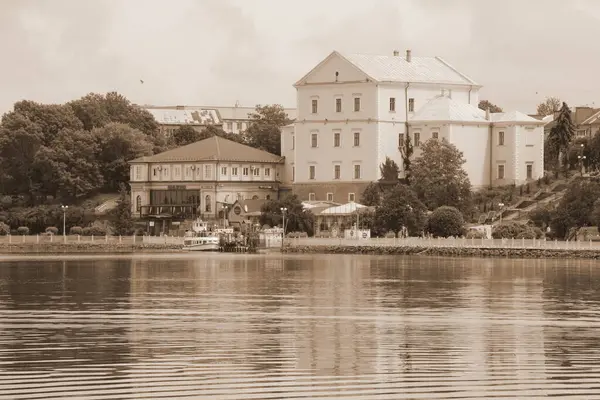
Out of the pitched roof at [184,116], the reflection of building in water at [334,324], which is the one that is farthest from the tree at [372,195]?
the pitched roof at [184,116]

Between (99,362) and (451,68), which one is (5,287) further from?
(451,68)

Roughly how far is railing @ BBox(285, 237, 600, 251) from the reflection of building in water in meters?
16.8

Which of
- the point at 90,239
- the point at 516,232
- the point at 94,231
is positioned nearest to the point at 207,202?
the point at 94,231

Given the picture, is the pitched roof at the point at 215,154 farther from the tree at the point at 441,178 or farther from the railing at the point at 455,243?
the railing at the point at 455,243

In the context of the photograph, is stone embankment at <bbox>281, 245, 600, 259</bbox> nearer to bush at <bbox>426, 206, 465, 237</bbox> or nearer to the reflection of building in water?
bush at <bbox>426, 206, 465, 237</bbox>

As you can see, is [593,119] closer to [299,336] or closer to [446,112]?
[446,112]

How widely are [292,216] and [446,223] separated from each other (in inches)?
426

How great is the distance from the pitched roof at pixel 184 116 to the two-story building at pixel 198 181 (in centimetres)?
4865

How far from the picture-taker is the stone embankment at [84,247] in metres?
86.6

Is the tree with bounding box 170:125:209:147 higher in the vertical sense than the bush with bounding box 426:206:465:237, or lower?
higher

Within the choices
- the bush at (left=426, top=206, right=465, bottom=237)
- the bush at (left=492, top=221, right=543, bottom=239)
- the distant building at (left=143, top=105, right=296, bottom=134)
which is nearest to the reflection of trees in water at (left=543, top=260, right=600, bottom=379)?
the bush at (left=492, top=221, right=543, bottom=239)

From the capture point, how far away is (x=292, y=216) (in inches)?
3519

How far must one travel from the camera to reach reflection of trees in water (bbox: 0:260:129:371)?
2819cm

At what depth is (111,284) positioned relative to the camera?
5144cm
